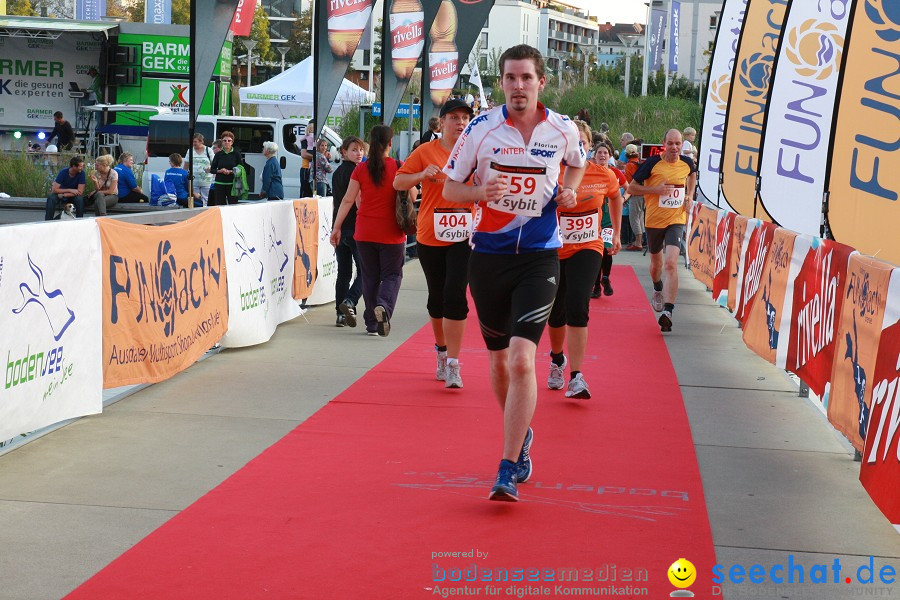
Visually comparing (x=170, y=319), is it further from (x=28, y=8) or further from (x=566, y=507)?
(x=28, y=8)

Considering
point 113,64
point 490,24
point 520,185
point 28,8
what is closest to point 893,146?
point 520,185

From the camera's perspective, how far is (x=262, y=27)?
81000 millimetres

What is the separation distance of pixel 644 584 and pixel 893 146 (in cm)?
466

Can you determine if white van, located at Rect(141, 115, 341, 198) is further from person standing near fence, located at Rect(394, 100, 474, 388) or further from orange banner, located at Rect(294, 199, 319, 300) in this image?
person standing near fence, located at Rect(394, 100, 474, 388)

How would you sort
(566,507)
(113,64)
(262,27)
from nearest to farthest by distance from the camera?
(566,507) → (113,64) → (262,27)

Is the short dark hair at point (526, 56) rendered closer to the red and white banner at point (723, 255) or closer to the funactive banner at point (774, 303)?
the funactive banner at point (774, 303)

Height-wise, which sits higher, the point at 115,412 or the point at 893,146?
the point at 893,146

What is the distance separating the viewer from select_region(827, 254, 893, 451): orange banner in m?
5.91

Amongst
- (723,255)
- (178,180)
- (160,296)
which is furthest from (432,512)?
(178,180)

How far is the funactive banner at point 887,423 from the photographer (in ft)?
16.9

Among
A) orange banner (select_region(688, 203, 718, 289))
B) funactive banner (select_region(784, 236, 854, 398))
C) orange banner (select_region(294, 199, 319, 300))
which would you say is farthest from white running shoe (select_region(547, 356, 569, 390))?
orange banner (select_region(688, 203, 718, 289))

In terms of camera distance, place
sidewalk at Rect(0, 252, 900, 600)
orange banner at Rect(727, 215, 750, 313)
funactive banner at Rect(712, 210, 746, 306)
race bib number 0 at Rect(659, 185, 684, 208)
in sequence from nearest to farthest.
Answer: sidewalk at Rect(0, 252, 900, 600)
orange banner at Rect(727, 215, 750, 313)
race bib number 0 at Rect(659, 185, 684, 208)
funactive banner at Rect(712, 210, 746, 306)

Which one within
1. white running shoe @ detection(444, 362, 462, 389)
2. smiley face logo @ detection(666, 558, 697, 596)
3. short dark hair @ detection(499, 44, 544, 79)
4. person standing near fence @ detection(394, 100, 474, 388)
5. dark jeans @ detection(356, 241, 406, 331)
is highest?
short dark hair @ detection(499, 44, 544, 79)

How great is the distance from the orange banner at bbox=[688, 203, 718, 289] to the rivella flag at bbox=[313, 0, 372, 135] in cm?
540
